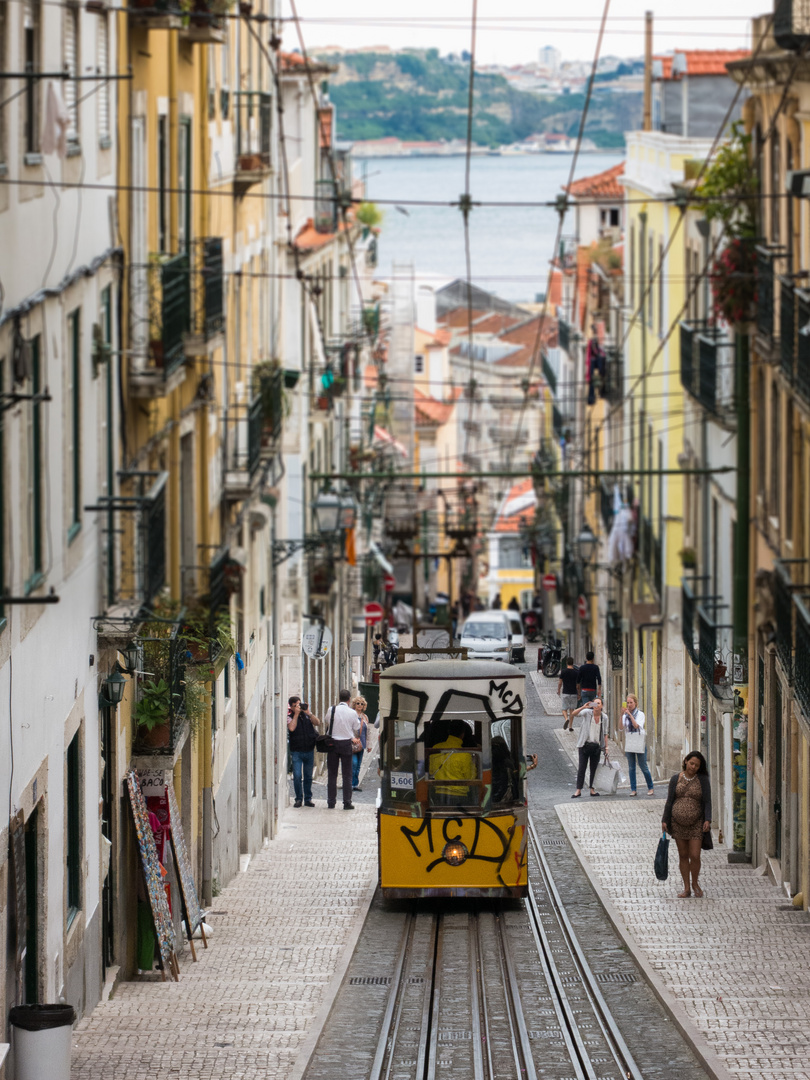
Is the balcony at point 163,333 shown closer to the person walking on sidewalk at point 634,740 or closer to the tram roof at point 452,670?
the tram roof at point 452,670

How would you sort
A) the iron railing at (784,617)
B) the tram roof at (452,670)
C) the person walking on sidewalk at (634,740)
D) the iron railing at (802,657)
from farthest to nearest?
the person walking on sidewalk at (634,740) → the tram roof at (452,670) → the iron railing at (784,617) → the iron railing at (802,657)

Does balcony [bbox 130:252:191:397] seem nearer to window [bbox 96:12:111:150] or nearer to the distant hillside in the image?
window [bbox 96:12:111:150]

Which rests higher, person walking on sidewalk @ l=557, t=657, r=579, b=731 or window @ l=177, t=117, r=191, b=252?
window @ l=177, t=117, r=191, b=252

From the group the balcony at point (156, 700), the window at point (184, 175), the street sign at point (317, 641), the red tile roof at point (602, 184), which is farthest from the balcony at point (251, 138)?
the red tile roof at point (602, 184)

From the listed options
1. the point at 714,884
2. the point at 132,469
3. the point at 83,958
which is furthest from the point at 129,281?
the point at 714,884

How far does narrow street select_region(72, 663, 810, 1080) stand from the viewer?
1245 centimetres

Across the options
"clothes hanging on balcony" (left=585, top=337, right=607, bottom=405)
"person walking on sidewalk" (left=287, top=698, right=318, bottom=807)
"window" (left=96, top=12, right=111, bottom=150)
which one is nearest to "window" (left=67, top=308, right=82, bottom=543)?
"window" (left=96, top=12, right=111, bottom=150)

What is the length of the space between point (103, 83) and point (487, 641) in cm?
901

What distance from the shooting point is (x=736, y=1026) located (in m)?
12.9

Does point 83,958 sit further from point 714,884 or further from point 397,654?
point 714,884

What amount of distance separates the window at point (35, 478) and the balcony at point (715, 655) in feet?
38.2

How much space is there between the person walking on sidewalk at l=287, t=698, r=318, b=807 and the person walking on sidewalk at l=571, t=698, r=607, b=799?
126 inches

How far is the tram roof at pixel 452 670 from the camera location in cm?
1830

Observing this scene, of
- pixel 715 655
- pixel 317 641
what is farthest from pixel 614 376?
pixel 715 655
